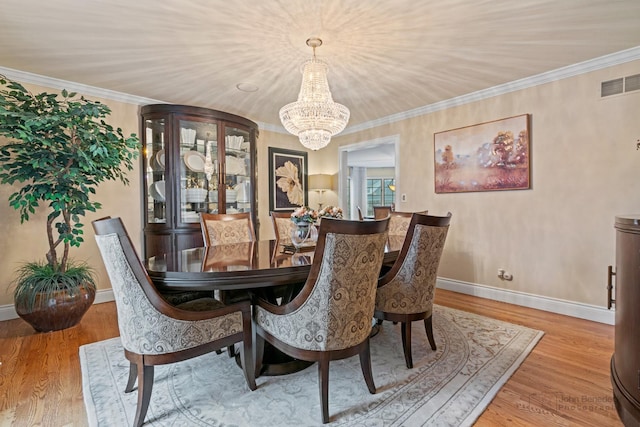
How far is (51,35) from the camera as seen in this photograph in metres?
2.20

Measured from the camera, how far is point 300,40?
2.27 meters

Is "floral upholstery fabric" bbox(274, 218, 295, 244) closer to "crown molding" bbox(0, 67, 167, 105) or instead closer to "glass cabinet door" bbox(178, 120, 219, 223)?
"glass cabinet door" bbox(178, 120, 219, 223)

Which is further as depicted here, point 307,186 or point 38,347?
point 307,186

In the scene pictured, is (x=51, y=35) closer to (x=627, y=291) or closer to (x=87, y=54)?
(x=87, y=54)

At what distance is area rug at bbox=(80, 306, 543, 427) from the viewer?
150cm

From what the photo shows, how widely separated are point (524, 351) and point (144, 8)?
138 inches

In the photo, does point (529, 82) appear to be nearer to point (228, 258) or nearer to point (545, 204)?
point (545, 204)

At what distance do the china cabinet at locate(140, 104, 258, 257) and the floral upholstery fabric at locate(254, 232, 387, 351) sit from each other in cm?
251

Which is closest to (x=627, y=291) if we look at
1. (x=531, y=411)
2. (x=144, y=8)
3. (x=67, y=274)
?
(x=531, y=411)

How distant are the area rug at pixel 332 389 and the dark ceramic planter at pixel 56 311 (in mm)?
563

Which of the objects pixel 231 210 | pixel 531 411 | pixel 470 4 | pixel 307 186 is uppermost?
pixel 470 4

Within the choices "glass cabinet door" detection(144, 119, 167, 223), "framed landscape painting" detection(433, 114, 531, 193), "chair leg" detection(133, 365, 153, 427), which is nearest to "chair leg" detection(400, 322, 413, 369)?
"chair leg" detection(133, 365, 153, 427)

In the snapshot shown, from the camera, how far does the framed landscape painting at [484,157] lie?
3.16 metres

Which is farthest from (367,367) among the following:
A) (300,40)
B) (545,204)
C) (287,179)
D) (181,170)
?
(287,179)
